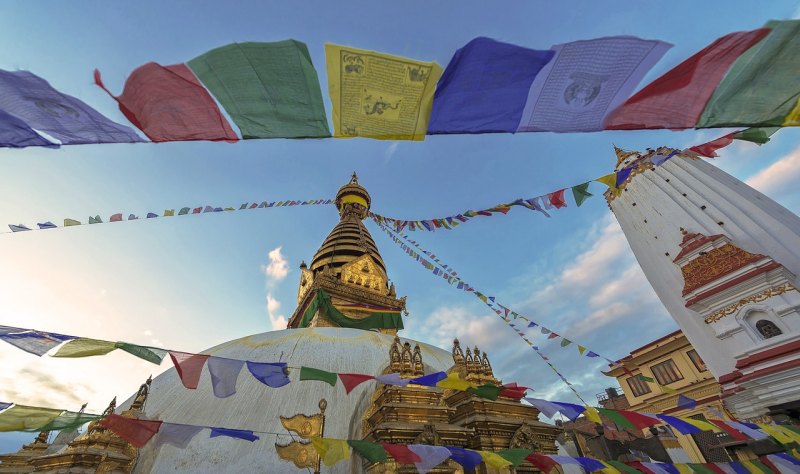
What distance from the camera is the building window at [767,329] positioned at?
11.0 metres

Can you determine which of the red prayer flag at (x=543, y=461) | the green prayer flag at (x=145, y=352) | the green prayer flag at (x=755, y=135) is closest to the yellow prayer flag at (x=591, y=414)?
the red prayer flag at (x=543, y=461)

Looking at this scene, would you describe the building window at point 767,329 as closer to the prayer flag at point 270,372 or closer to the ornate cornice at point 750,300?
the ornate cornice at point 750,300

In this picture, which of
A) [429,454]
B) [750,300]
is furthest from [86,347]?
[750,300]

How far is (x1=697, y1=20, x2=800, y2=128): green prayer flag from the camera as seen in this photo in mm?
3692

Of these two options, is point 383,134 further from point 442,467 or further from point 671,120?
point 442,467

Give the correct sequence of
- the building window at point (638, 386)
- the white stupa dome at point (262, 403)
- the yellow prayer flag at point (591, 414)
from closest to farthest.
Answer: the yellow prayer flag at point (591, 414), the white stupa dome at point (262, 403), the building window at point (638, 386)

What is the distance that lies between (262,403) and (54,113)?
6613mm

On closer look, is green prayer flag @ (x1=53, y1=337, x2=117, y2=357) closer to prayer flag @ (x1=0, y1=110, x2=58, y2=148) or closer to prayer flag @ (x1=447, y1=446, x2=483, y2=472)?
prayer flag @ (x1=0, y1=110, x2=58, y2=148)

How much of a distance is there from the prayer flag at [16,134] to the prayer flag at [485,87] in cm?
433

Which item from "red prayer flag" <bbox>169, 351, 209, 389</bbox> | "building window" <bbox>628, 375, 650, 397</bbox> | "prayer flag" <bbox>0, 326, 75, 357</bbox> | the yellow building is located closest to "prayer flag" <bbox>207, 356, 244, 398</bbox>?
"red prayer flag" <bbox>169, 351, 209, 389</bbox>

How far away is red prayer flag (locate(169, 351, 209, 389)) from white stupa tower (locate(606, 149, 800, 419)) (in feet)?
44.4

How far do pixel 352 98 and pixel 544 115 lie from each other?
89.8 inches

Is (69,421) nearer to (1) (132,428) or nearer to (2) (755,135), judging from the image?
(1) (132,428)

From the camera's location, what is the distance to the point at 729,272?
1237 centimetres
